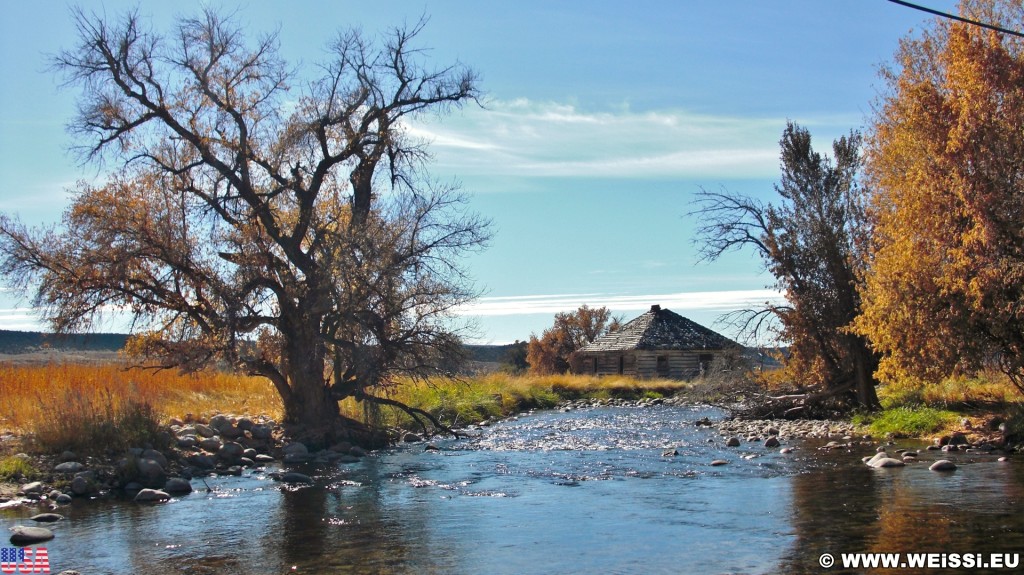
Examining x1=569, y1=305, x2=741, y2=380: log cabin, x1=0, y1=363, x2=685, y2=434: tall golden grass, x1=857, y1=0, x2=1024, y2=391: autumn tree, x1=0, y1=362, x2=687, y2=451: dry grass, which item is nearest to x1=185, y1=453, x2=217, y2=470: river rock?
x1=0, y1=362, x2=687, y2=451: dry grass

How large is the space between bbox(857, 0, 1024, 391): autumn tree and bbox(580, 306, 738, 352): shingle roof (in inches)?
1214

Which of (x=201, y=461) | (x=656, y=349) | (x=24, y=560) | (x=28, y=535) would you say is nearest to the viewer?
(x=24, y=560)

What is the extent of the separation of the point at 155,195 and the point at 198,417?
5392 millimetres

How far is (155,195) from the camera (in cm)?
1925

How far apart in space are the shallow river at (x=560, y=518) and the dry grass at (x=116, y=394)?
340 cm

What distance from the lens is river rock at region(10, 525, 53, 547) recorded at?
959 centimetres

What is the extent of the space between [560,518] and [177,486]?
21.6 feet

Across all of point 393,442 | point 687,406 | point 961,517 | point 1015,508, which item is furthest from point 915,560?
point 687,406

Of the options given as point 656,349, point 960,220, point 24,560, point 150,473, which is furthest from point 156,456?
point 656,349

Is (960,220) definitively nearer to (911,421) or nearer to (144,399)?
(911,421)

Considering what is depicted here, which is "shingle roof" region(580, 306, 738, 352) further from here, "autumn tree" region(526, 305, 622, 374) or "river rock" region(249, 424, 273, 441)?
"river rock" region(249, 424, 273, 441)

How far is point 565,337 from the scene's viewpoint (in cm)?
6494

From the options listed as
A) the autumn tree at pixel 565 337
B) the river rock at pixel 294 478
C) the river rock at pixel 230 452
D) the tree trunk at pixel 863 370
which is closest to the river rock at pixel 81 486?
the river rock at pixel 294 478

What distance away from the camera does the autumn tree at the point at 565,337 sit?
63.3 meters
